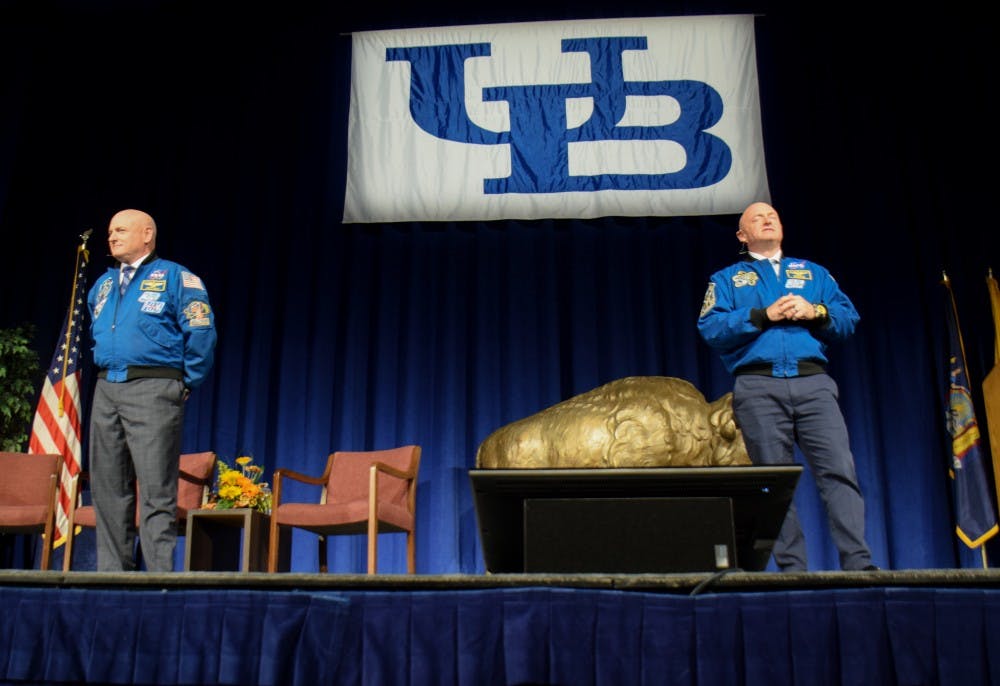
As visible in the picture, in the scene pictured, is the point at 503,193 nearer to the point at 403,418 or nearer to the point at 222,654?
the point at 403,418

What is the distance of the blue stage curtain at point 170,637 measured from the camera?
2.03m

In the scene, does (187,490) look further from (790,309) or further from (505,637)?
(505,637)

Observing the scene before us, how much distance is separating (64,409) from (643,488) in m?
4.70

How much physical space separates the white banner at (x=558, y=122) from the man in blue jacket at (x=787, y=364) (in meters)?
2.84

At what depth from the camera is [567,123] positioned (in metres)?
6.20

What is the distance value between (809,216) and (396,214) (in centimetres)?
267

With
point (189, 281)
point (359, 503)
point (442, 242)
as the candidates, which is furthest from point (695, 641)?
point (442, 242)

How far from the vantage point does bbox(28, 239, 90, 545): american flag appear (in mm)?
5516

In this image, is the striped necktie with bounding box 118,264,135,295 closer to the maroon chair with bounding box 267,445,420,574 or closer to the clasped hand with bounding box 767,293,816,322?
the maroon chair with bounding box 267,445,420,574

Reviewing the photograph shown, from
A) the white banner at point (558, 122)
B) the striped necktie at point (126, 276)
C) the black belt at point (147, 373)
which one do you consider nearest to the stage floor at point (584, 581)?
the black belt at point (147, 373)

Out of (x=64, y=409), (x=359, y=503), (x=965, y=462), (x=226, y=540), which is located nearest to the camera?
(x=359, y=503)

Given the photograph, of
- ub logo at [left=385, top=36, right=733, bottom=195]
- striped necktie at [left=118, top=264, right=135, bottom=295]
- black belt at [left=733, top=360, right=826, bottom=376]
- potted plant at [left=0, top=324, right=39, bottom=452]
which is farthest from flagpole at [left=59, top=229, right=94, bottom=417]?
black belt at [left=733, top=360, right=826, bottom=376]

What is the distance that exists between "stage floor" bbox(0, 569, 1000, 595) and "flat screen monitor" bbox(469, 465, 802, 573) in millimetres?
100

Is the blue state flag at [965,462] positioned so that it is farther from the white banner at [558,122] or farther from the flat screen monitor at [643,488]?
the flat screen monitor at [643,488]
